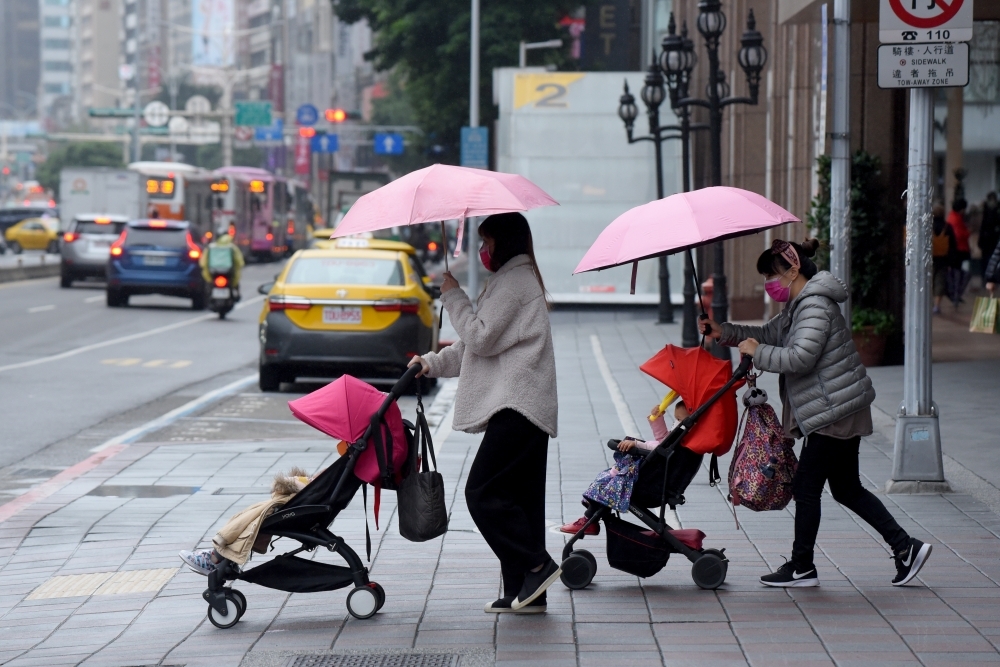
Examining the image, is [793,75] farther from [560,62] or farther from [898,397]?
[560,62]

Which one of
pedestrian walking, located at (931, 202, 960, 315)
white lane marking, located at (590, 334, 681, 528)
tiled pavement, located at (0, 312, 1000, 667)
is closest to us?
tiled pavement, located at (0, 312, 1000, 667)

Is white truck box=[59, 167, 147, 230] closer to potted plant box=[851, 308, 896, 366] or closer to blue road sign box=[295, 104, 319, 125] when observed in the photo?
blue road sign box=[295, 104, 319, 125]

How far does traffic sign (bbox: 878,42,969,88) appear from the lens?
8.88m

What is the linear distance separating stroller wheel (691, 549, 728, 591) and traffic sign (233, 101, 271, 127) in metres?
68.9

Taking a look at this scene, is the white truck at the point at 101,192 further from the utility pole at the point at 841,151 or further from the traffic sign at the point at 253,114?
the utility pole at the point at 841,151

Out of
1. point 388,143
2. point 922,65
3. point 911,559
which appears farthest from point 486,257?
point 388,143

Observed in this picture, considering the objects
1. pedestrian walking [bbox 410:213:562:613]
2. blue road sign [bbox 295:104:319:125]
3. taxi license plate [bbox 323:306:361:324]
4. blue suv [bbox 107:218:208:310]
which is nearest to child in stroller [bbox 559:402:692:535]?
pedestrian walking [bbox 410:213:562:613]

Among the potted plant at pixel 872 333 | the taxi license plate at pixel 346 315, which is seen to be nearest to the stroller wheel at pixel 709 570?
the taxi license plate at pixel 346 315

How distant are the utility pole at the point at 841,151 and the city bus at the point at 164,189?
40.5m

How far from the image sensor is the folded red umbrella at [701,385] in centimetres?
630

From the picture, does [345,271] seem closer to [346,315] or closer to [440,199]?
[346,315]

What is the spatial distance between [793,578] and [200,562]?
2.52 m

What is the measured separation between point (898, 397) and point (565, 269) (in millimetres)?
17025

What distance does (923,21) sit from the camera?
29.2ft
